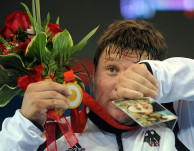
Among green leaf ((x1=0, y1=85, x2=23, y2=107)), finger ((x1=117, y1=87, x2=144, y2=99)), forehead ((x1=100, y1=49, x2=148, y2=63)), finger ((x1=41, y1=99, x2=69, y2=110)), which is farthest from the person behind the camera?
forehead ((x1=100, y1=49, x2=148, y2=63))

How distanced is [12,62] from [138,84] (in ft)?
1.44

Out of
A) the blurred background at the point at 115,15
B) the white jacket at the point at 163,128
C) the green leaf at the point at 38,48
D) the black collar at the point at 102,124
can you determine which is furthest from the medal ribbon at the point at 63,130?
the blurred background at the point at 115,15

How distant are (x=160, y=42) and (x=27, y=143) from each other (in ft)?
2.39

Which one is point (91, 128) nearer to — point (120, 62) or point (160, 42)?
point (120, 62)

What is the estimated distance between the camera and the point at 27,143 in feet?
2.92

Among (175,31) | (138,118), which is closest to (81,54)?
(175,31)

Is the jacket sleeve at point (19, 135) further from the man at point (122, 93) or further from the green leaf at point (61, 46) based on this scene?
the green leaf at point (61, 46)

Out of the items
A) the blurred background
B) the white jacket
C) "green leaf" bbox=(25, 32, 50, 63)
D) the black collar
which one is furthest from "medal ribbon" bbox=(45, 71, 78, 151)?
the blurred background

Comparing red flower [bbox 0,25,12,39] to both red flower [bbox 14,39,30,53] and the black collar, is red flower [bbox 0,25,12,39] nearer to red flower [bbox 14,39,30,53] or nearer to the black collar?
red flower [bbox 14,39,30,53]

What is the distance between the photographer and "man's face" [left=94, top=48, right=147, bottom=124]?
3.69 feet

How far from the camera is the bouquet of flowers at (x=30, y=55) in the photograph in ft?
2.93

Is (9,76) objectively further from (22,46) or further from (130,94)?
(130,94)

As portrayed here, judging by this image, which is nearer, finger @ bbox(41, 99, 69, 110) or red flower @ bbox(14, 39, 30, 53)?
finger @ bbox(41, 99, 69, 110)

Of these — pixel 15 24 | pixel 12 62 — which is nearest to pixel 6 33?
pixel 15 24
